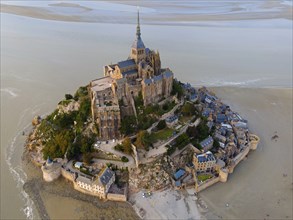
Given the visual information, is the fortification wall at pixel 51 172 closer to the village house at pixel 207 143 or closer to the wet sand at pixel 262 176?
the wet sand at pixel 262 176

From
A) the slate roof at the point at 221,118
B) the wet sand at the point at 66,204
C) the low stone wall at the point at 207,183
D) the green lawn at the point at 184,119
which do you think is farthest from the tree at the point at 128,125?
the slate roof at the point at 221,118

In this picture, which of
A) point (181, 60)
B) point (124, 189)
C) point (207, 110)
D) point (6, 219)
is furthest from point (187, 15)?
point (6, 219)

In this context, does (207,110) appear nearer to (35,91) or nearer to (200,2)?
(35,91)

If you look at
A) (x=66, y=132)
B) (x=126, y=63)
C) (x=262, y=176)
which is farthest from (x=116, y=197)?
(x=262, y=176)

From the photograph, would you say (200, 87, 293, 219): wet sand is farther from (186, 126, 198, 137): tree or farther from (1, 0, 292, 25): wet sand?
(1, 0, 292, 25): wet sand

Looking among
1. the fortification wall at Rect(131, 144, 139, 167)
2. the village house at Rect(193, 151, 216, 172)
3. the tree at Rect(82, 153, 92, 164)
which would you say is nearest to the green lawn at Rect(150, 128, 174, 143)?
the fortification wall at Rect(131, 144, 139, 167)

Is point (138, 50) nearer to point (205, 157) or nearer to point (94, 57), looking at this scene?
point (205, 157)

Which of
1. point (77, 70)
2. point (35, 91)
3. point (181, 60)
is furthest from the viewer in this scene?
point (181, 60)
